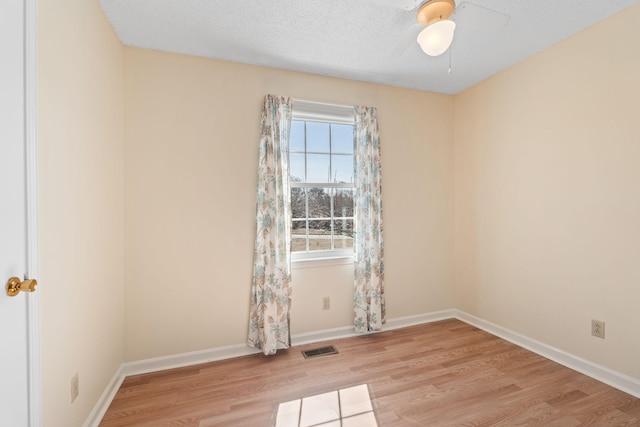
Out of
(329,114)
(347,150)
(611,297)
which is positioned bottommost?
(611,297)

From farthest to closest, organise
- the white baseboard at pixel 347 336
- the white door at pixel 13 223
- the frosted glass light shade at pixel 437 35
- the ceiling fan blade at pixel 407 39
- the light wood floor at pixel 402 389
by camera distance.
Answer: the white baseboard at pixel 347 336 < the light wood floor at pixel 402 389 < the ceiling fan blade at pixel 407 39 < the frosted glass light shade at pixel 437 35 < the white door at pixel 13 223

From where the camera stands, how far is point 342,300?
2814mm

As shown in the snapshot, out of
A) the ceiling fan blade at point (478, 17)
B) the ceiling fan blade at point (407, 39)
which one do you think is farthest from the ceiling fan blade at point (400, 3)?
the ceiling fan blade at point (478, 17)

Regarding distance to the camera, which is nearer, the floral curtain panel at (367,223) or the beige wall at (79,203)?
the beige wall at (79,203)

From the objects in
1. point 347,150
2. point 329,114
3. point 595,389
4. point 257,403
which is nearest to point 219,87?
point 329,114

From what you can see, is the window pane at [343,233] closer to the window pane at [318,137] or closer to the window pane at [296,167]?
the window pane at [296,167]

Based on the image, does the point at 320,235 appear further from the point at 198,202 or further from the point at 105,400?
the point at 105,400

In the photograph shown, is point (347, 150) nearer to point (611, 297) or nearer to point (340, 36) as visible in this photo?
point (340, 36)

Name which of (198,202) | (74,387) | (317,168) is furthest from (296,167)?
(74,387)

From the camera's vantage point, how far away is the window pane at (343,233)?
2.91 m

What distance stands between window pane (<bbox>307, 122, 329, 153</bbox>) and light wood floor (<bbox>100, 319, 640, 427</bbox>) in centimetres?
195

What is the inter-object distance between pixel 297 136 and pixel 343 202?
0.83 m

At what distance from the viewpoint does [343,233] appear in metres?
2.93

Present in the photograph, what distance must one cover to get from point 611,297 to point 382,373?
1761mm
